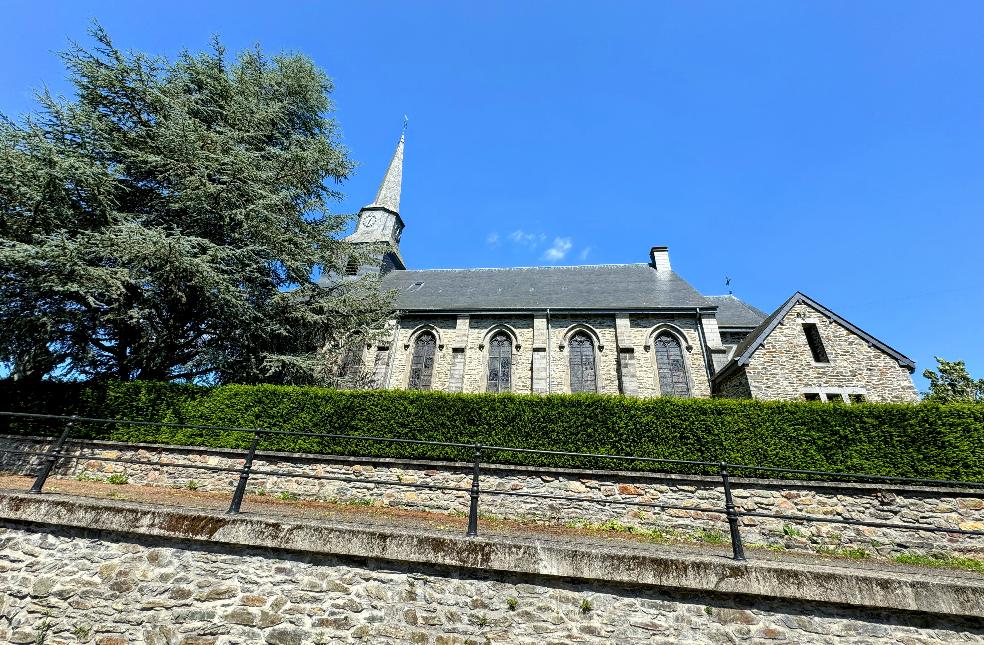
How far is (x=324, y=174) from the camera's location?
13523mm

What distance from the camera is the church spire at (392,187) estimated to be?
86.5ft

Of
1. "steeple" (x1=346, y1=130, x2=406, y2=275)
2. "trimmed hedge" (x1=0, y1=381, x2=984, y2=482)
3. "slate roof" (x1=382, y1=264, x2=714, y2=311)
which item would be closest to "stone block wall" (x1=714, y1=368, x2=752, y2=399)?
"slate roof" (x1=382, y1=264, x2=714, y2=311)

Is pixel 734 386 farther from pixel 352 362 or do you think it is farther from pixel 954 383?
pixel 954 383

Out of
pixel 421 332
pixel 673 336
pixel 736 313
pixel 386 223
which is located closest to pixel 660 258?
pixel 736 313

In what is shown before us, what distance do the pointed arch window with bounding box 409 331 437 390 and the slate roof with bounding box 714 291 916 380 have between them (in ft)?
37.0

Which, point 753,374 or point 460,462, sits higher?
point 753,374

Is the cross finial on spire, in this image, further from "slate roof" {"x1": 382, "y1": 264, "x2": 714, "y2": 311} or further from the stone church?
the stone church

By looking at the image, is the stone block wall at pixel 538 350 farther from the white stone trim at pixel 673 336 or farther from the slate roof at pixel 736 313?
the slate roof at pixel 736 313

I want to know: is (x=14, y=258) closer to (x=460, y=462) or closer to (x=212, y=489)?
(x=212, y=489)

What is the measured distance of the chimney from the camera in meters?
20.7

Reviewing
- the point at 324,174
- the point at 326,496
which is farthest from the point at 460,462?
the point at 324,174

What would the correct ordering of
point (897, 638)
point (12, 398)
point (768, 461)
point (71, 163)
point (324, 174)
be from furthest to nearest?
point (324, 174) < point (12, 398) < point (71, 163) < point (768, 461) < point (897, 638)

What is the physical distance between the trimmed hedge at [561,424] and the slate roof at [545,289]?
7.95 meters

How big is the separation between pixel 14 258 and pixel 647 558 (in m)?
13.3
